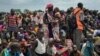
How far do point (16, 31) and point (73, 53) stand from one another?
7827mm

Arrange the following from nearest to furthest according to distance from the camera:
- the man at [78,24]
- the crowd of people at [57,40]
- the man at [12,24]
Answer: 1. the crowd of people at [57,40]
2. the man at [78,24]
3. the man at [12,24]

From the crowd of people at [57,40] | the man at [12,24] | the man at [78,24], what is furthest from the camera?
the man at [12,24]

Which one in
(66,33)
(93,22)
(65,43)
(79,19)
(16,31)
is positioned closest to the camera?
(65,43)

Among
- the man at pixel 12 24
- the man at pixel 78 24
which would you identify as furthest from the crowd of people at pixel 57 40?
the man at pixel 12 24

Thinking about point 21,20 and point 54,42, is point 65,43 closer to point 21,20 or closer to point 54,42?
point 54,42

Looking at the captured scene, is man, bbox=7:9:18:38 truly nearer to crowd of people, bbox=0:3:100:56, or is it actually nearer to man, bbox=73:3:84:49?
crowd of people, bbox=0:3:100:56

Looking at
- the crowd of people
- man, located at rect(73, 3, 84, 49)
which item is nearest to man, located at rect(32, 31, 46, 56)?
the crowd of people

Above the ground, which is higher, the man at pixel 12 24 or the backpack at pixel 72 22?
the backpack at pixel 72 22

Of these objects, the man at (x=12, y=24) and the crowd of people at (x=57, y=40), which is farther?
the man at (x=12, y=24)

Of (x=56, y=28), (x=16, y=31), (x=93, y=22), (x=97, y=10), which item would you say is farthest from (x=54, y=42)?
(x=97, y=10)

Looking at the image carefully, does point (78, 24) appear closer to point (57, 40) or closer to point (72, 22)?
point (72, 22)

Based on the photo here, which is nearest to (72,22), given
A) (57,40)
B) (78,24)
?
(78,24)

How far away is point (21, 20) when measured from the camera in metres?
28.3

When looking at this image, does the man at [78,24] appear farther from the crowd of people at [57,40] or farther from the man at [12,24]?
the man at [12,24]
